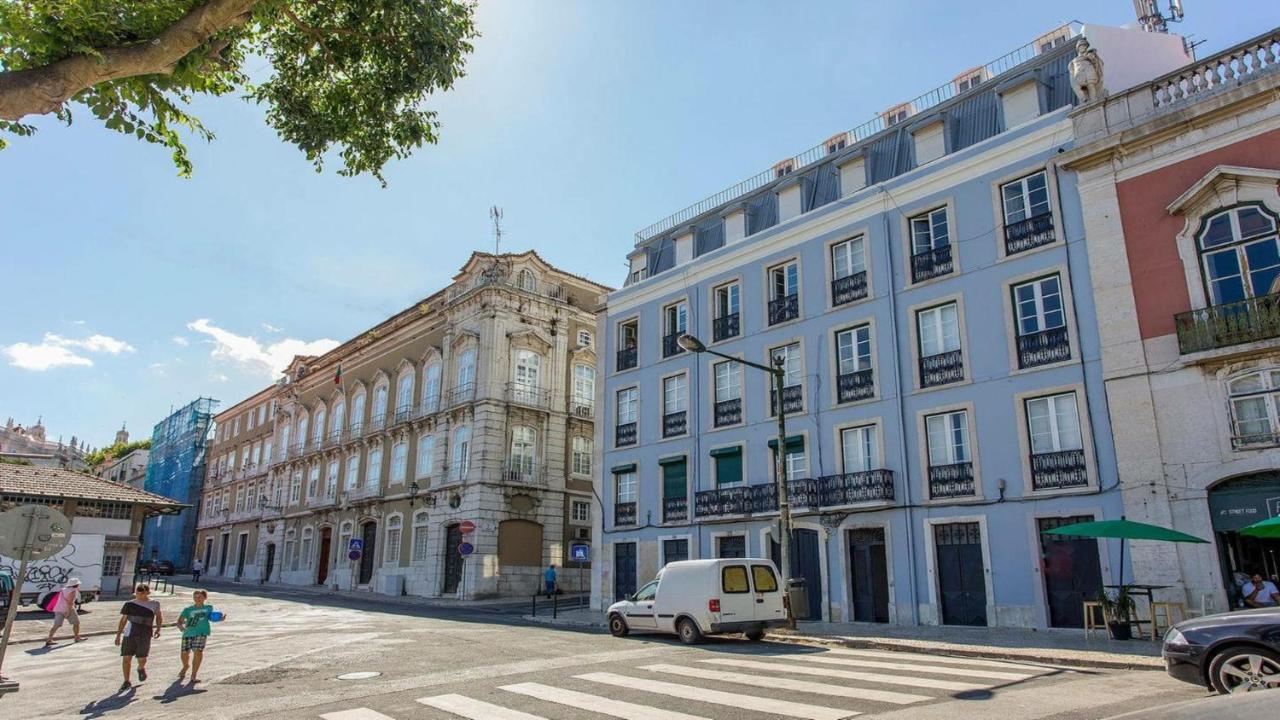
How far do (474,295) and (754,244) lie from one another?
53.1 feet

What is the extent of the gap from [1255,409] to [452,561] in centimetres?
2883

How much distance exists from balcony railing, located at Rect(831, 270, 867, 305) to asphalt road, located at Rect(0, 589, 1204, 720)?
422 inches

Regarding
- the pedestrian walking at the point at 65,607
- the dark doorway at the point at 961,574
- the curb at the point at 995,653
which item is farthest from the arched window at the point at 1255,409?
the pedestrian walking at the point at 65,607

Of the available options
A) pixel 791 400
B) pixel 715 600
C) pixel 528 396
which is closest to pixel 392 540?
pixel 528 396

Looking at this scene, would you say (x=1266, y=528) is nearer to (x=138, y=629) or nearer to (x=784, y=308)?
(x=784, y=308)

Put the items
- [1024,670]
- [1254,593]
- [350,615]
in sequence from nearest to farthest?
[1024,670] → [1254,593] → [350,615]

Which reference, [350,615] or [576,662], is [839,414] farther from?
[350,615]

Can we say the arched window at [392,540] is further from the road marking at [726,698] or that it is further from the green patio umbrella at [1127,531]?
the green patio umbrella at [1127,531]

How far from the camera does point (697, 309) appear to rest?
87.6ft

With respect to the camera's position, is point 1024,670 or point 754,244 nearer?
point 1024,670

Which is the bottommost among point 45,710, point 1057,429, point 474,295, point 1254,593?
point 45,710

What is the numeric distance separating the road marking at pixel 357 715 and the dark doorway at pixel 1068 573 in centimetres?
1448

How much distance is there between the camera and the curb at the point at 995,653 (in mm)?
11289

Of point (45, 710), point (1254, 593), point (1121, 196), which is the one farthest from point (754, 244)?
point (45, 710)
